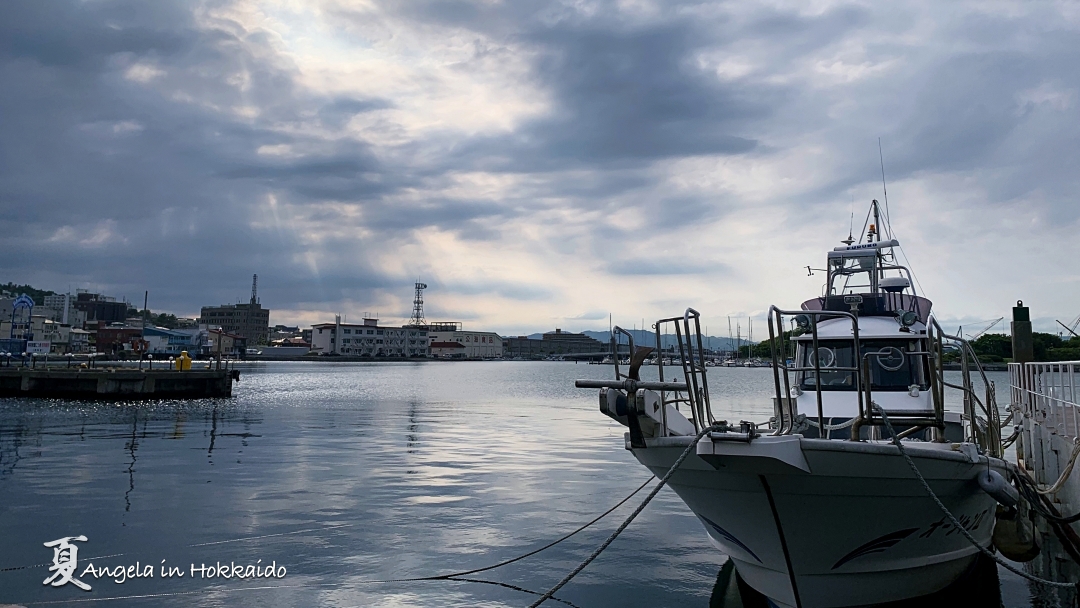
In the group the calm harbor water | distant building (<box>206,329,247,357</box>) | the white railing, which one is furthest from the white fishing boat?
distant building (<box>206,329,247,357</box>)

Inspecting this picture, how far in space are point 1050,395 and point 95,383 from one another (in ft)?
176

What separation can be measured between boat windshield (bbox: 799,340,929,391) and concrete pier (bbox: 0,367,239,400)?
49.2m

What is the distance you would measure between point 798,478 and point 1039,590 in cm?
678

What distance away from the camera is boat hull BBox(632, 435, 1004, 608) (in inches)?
283

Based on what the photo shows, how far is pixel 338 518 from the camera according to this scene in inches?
547

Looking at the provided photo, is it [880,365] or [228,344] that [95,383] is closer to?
[880,365]

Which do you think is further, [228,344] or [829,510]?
[228,344]

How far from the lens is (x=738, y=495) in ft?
26.2

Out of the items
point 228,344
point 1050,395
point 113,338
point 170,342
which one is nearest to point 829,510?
point 1050,395

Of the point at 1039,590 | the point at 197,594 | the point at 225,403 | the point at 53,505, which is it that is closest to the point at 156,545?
the point at 197,594

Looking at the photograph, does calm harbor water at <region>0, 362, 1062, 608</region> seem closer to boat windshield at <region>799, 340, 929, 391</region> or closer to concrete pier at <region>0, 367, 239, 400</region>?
boat windshield at <region>799, 340, 929, 391</region>

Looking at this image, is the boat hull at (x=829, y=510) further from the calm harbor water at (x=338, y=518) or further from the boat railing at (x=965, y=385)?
the calm harbor water at (x=338, y=518)

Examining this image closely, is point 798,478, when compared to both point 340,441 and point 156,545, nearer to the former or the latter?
point 156,545

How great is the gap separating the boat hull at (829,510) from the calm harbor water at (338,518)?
2060 mm
